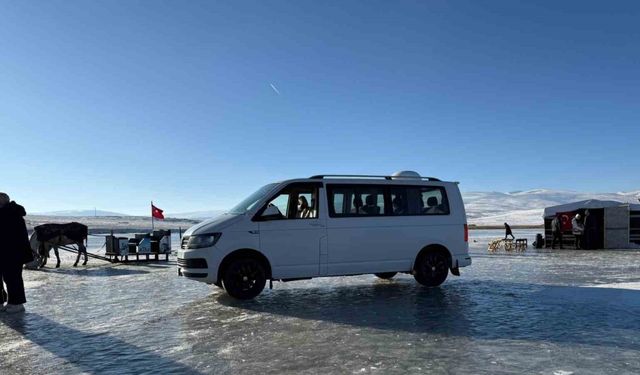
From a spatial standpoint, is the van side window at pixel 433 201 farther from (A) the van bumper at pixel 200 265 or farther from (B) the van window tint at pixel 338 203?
(A) the van bumper at pixel 200 265

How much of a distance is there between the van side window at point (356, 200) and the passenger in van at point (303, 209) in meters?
0.43

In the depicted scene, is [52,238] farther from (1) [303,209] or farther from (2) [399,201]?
(2) [399,201]

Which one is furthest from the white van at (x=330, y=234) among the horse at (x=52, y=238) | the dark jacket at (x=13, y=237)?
the horse at (x=52, y=238)

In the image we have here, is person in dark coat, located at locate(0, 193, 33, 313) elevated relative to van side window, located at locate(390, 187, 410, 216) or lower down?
lower down

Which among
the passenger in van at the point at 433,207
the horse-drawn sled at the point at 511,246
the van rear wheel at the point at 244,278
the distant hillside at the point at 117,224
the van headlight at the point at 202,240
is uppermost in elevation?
the passenger in van at the point at 433,207

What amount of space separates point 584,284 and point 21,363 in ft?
36.2

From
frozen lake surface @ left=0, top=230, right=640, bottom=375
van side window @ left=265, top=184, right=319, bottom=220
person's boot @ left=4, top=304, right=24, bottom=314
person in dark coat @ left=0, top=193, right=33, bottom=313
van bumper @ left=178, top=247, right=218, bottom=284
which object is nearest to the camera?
frozen lake surface @ left=0, top=230, right=640, bottom=375

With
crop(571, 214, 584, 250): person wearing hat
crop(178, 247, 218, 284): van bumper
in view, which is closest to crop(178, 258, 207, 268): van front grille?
crop(178, 247, 218, 284): van bumper

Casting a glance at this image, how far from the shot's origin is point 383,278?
12.9 m

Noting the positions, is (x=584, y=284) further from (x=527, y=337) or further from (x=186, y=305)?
(x=186, y=305)

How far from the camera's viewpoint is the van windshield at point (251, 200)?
9992 mm

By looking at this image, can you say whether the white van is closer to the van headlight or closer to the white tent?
the van headlight

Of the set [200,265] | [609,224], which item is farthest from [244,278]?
[609,224]

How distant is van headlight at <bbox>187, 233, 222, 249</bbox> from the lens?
9.45 metres
